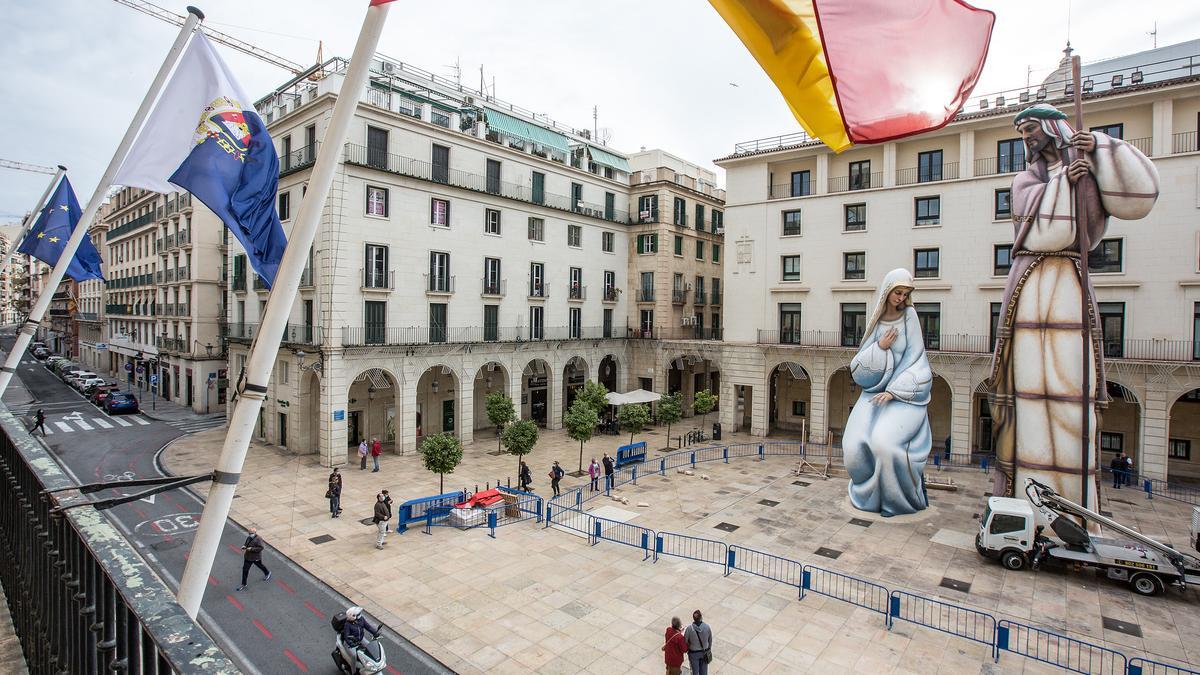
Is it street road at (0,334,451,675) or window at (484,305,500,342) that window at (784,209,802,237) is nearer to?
window at (484,305,500,342)

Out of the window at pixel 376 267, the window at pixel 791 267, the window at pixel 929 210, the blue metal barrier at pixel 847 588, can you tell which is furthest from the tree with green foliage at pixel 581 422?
the window at pixel 929 210

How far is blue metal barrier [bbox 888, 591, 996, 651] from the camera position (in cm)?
1530

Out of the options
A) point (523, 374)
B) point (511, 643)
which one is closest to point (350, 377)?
point (523, 374)

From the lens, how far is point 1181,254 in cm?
3047

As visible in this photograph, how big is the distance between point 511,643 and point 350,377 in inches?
851

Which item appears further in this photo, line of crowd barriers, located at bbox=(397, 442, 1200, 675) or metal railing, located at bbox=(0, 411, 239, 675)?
line of crowd barriers, located at bbox=(397, 442, 1200, 675)

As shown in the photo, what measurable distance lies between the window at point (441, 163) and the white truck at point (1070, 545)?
31.8 meters

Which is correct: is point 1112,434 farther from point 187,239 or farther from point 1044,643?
point 187,239

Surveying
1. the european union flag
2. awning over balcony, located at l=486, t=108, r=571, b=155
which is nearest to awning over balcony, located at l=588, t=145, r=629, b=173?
awning over balcony, located at l=486, t=108, r=571, b=155

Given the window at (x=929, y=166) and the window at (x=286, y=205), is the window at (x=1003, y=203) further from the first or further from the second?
the window at (x=286, y=205)

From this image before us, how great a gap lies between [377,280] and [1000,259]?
34.5 m

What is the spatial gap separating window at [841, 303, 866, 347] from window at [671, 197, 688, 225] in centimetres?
1667

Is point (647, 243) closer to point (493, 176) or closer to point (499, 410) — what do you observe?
point (493, 176)

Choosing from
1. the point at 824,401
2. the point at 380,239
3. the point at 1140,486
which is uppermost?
the point at 380,239
